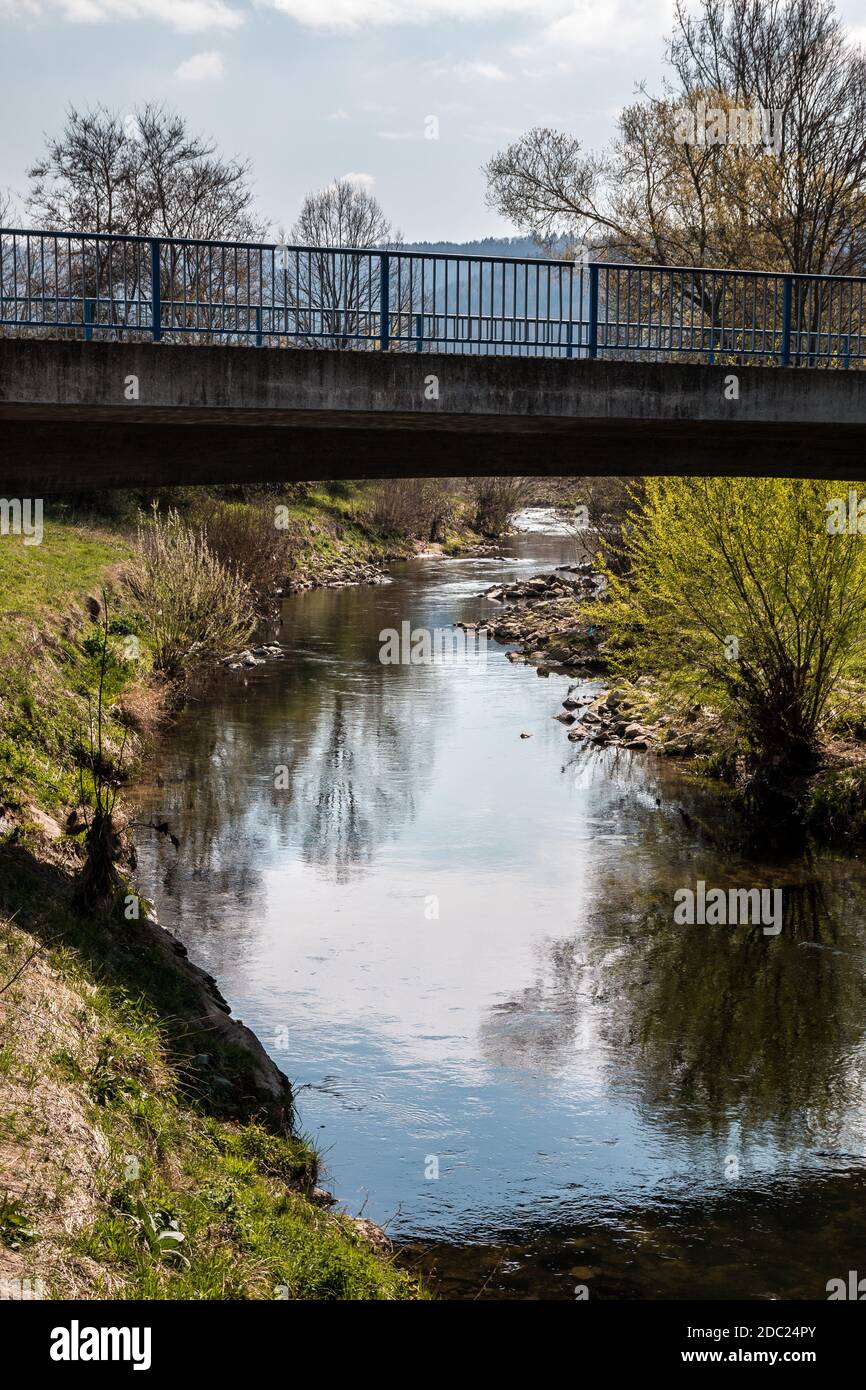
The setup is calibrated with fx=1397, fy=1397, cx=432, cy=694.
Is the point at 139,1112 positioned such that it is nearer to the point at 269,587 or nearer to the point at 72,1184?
the point at 72,1184

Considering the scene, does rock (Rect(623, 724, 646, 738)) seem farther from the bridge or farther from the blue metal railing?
the blue metal railing

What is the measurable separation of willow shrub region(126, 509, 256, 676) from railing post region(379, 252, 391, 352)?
14.7 meters

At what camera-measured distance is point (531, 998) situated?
52.9 ft

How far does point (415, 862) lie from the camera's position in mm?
20922

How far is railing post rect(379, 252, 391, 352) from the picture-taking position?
1540 centimetres

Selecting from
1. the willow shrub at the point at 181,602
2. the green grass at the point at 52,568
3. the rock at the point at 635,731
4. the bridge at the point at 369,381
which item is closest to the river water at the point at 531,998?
the rock at the point at 635,731

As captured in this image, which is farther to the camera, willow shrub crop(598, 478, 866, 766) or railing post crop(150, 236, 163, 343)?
willow shrub crop(598, 478, 866, 766)

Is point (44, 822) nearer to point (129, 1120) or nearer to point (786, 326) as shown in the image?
point (129, 1120)

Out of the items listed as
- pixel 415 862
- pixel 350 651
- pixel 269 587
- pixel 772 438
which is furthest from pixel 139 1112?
pixel 269 587

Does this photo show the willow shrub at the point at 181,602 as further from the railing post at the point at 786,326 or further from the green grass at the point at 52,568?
the railing post at the point at 786,326

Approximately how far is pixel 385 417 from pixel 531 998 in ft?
22.4

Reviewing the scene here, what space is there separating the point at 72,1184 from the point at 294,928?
8971mm

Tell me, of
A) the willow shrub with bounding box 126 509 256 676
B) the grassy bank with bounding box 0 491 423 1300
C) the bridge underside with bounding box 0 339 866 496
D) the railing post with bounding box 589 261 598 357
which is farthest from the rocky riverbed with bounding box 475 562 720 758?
Answer: the grassy bank with bounding box 0 491 423 1300

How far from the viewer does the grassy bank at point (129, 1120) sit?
8.58 meters
